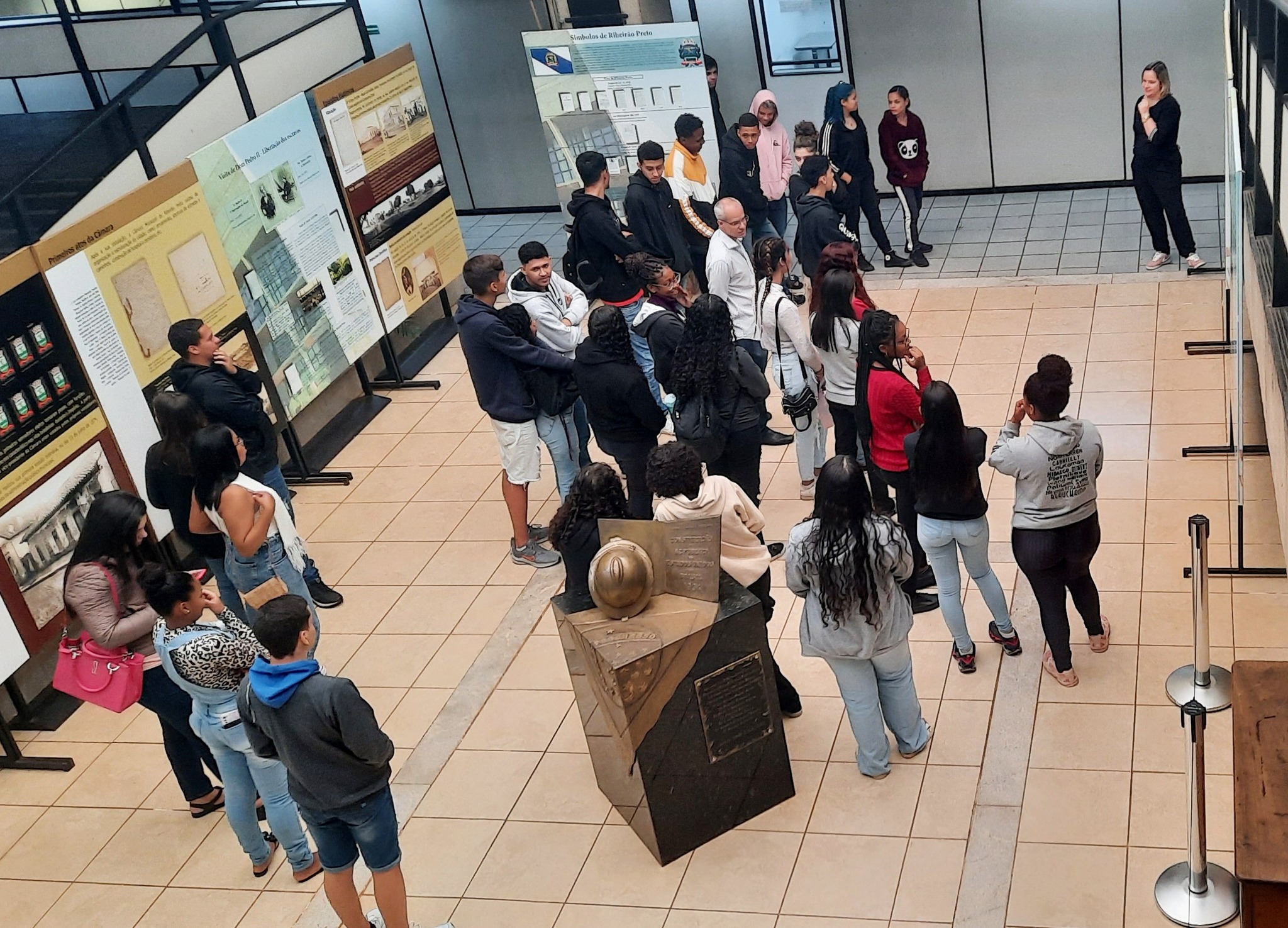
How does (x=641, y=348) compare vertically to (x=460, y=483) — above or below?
above

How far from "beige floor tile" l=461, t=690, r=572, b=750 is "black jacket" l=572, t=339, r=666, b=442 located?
133 cm

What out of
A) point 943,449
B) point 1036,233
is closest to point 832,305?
point 943,449

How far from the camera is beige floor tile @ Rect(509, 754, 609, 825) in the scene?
520 centimetres

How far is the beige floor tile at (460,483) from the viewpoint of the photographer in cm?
802

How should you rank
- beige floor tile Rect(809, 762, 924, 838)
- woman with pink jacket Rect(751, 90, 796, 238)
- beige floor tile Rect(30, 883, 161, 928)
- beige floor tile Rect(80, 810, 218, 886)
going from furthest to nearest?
1. woman with pink jacket Rect(751, 90, 796, 238)
2. beige floor tile Rect(80, 810, 218, 886)
3. beige floor tile Rect(30, 883, 161, 928)
4. beige floor tile Rect(809, 762, 924, 838)

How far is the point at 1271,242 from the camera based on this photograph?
630cm

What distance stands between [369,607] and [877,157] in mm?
7096

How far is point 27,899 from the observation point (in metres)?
5.37

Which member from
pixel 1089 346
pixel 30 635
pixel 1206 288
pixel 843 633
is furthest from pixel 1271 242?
pixel 30 635

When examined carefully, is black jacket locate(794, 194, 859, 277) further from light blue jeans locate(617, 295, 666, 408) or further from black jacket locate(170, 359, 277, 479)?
black jacket locate(170, 359, 277, 479)

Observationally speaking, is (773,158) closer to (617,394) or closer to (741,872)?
(617,394)

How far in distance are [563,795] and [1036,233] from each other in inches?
275

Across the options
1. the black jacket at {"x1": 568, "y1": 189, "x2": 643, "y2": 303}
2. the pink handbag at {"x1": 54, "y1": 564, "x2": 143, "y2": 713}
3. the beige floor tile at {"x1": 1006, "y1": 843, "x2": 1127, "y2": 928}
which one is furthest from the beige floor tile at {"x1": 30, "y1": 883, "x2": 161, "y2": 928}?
the black jacket at {"x1": 568, "y1": 189, "x2": 643, "y2": 303}

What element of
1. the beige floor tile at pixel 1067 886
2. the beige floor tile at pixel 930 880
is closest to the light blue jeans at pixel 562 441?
the beige floor tile at pixel 930 880
